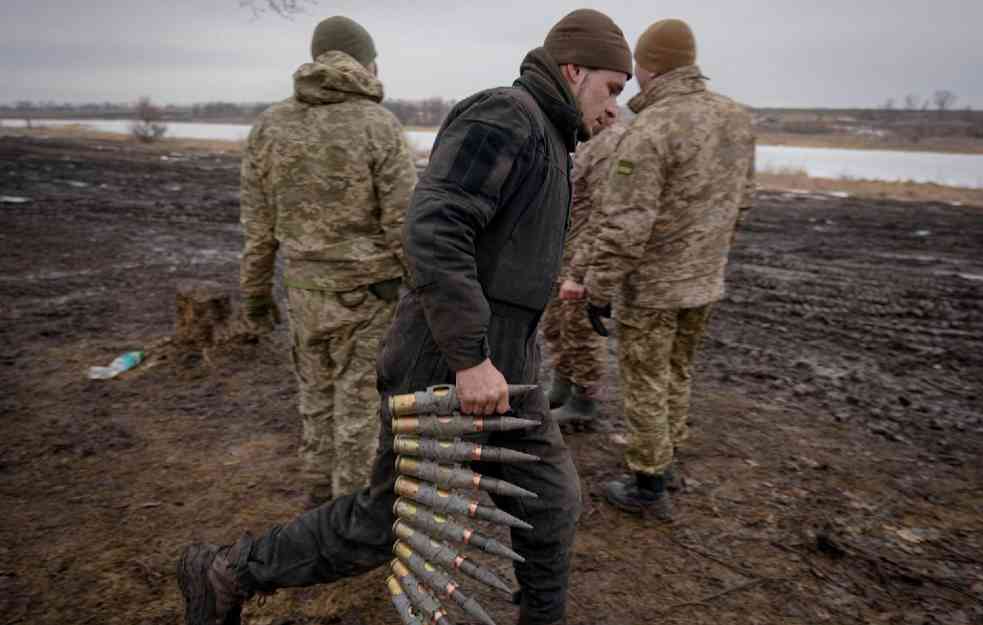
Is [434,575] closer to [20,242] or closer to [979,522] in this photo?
[979,522]

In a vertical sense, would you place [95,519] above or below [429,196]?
below

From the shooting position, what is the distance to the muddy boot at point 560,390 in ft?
17.2

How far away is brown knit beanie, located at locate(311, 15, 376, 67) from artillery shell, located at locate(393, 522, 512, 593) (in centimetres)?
253

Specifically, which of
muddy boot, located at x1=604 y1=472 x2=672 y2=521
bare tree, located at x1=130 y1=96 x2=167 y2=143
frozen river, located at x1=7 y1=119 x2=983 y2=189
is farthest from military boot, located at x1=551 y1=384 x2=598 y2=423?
bare tree, located at x1=130 y1=96 x2=167 y2=143

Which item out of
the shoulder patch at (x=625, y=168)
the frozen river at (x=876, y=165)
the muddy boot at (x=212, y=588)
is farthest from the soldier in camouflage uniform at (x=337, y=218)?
the frozen river at (x=876, y=165)

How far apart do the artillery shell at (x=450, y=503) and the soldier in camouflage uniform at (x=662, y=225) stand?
1518mm

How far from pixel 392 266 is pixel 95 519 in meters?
2.23

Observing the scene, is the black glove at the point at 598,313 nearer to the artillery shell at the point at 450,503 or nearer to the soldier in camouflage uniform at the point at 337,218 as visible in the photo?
the soldier in camouflage uniform at the point at 337,218

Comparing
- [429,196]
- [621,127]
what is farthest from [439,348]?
[621,127]

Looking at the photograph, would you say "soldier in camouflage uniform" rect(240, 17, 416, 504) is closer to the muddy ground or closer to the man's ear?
the muddy ground

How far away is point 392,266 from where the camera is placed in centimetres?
349

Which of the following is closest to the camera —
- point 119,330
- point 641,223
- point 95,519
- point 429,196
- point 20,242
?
point 429,196

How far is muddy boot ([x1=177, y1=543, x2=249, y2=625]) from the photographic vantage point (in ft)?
8.36

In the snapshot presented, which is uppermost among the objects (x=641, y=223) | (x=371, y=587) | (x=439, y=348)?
(x=641, y=223)
